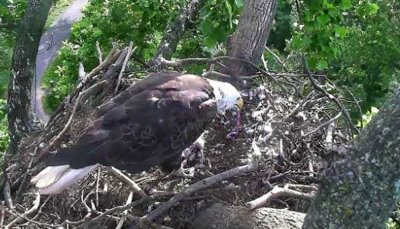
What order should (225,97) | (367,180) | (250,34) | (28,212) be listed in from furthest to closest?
(250,34)
(225,97)
(28,212)
(367,180)

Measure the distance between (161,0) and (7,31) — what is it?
1.84m

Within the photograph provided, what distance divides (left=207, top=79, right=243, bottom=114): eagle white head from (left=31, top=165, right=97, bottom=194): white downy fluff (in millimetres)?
1057

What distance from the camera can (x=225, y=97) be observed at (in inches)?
162

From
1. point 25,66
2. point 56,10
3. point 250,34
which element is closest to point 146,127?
point 250,34

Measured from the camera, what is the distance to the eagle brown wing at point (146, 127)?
11.3 ft

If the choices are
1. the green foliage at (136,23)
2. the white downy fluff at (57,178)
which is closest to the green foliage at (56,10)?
the green foliage at (136,23)

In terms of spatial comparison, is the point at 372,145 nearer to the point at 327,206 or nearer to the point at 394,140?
the point at 394,140

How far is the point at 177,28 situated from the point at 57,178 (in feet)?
10.5

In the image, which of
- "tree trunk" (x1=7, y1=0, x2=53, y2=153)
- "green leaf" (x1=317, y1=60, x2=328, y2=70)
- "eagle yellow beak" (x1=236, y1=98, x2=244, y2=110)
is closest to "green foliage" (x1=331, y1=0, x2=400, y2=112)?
"green leaf" (x1=317, y1=60, x2=328, y2=70)

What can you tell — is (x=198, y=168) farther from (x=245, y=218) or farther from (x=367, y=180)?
(x=367, y=180)

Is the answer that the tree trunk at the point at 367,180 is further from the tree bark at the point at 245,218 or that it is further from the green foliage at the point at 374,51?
the green foliage at the point at 374,51

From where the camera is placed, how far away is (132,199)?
11.8 feet

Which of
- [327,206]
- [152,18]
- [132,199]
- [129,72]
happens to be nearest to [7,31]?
[152,18]

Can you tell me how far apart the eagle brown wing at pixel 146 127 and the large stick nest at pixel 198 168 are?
225 millimetres
